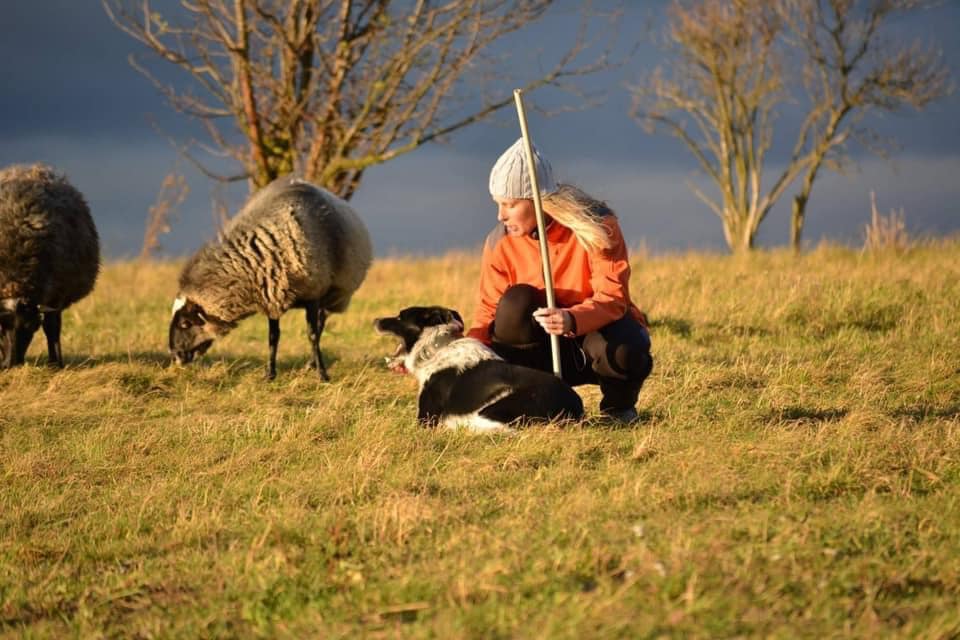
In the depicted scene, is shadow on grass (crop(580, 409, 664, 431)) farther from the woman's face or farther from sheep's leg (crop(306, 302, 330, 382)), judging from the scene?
sheep's leg (crop(306, 302, 330, 382))

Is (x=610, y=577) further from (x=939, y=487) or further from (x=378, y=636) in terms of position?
(x=939, y=487)

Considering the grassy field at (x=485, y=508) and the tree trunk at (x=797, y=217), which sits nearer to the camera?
the grassy field at (x=485, y=508)

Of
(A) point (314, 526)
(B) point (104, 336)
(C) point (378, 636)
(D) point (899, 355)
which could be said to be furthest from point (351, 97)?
(C) point (378, 636)

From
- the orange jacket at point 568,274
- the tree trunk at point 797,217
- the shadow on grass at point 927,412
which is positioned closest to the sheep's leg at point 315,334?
the orange jacket at point 568,274

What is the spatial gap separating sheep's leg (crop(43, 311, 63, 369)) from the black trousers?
17.2 ft

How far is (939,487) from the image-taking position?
454 centimetres

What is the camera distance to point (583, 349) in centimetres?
581

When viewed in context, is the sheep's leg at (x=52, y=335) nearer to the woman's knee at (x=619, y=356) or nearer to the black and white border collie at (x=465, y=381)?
the black and white border collie at (x=465, y=381)

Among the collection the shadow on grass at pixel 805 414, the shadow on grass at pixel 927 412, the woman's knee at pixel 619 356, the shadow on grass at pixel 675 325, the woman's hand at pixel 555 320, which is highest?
the woman's hand at pixel 555 320

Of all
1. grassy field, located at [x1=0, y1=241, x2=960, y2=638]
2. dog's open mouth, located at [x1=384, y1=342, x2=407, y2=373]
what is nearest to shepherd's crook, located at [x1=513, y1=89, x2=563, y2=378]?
grassy field, located at [x1=0, y1=241, x2=960, y2=638]

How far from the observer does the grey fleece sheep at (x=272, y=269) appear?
884 centimetres

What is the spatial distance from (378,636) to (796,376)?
199 inches

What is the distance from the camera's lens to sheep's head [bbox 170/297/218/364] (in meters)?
9.30

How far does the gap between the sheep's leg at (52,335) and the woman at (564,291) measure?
512 cm
